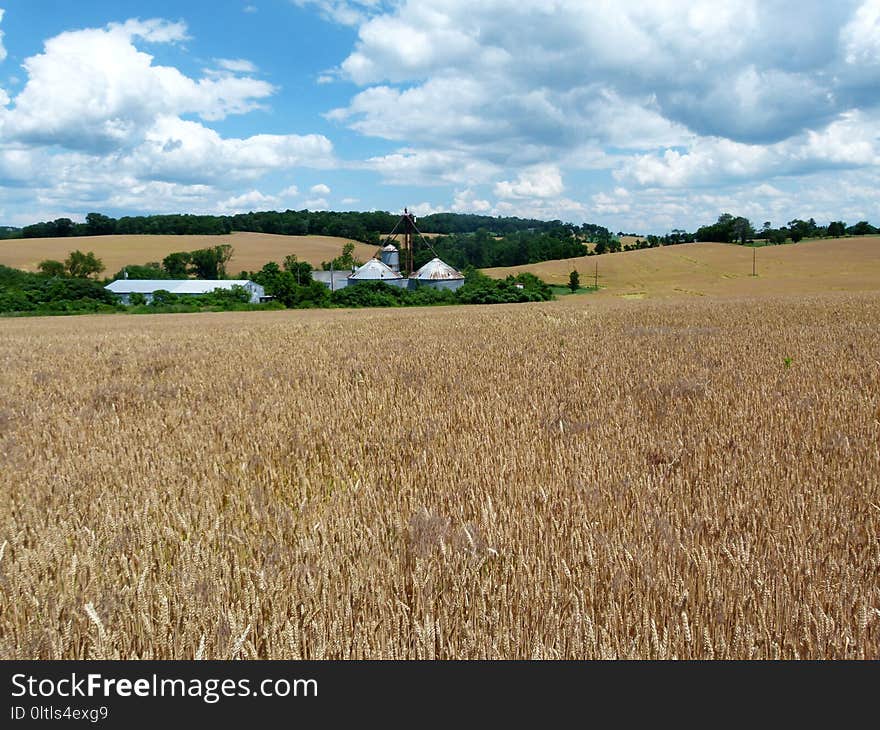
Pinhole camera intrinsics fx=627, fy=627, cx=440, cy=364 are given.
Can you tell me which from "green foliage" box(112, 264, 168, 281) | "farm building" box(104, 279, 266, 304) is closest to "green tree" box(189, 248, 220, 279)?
"green foliage" box(112, 264, 168, 281)

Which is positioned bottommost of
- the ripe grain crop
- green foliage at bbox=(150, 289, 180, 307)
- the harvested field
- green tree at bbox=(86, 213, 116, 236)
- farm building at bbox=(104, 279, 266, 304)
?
the ripe grain crop

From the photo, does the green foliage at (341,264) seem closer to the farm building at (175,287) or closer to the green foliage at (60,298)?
the farm building at (175,287)

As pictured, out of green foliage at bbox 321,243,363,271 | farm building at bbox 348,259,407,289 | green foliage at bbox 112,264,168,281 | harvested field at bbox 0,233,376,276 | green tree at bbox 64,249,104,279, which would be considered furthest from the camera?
green foliage at bbox 321,243,363,271

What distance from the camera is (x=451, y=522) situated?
342cm

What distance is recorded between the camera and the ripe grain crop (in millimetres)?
2371

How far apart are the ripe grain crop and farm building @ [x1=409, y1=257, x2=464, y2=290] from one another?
79871mm

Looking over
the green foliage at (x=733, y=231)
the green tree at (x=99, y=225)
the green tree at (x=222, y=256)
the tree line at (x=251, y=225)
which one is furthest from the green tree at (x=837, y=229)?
the green tree at (x=99, y=225)

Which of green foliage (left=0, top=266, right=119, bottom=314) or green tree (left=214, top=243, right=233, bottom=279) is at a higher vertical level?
green tree (left=214, top=243, right=233, bottom=279)

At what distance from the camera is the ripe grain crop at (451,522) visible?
2371 millimetres

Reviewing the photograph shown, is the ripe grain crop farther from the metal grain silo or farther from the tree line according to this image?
the tree line

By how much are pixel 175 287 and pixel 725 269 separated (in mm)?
77614

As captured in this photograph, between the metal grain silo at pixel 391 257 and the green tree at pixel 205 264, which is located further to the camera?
the metal grain silo at pixel 391 257

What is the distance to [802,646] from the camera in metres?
2.30

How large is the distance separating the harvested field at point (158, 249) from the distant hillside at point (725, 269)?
47.5 meters
